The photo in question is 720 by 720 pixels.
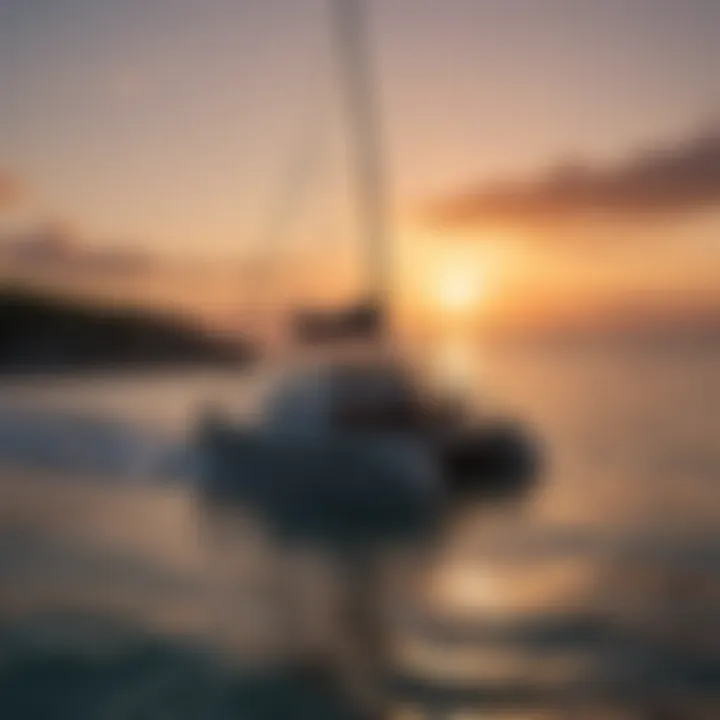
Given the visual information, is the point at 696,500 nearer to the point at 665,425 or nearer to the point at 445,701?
the point at 665,425

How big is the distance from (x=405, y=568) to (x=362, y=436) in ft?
0.85

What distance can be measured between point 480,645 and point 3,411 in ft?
2.93

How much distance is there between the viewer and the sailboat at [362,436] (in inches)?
64.6

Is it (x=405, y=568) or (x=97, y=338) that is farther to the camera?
(x=405, y=568)

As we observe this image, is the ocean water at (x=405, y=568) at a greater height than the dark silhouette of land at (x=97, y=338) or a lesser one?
lesser

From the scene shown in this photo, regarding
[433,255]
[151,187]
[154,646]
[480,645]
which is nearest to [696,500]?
[480,645]

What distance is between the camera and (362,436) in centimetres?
169

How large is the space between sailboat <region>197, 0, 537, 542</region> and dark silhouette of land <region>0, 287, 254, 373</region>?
12 cm

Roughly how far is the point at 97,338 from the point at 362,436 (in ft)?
1.54

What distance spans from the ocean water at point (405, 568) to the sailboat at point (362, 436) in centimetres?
5

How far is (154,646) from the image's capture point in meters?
1.47

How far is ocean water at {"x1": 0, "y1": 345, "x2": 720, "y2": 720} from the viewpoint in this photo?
1.37 metres

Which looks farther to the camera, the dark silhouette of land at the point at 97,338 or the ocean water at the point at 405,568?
the dark silhouette of land at the point at 97,338

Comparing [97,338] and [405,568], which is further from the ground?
[97,338]
